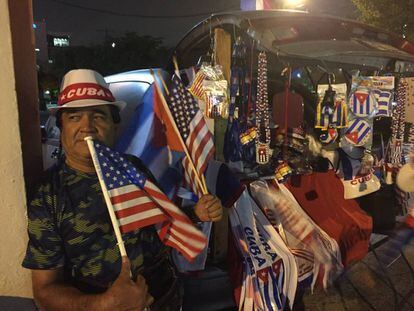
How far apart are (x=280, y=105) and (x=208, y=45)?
3.46 ft

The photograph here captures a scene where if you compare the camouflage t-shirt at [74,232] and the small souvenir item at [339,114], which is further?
the small souvenir item at [339,114]

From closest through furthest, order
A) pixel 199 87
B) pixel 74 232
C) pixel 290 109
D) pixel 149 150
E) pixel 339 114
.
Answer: pixel 74 232, pixel 149 150, pixel 199 87, pixel 290 109, pixel 339 114

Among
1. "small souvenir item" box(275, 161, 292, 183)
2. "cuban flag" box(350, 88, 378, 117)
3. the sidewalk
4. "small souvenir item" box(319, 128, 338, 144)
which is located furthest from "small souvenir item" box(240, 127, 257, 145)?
the sidewalk

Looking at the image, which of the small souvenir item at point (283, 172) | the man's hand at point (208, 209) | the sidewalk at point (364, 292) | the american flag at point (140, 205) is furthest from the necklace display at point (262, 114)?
the sidewalk at point (364, 292)

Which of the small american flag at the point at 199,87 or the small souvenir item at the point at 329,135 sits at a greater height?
the small american flag at the point at 199,87

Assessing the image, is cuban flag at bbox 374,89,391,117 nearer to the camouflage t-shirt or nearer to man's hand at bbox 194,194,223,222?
man's hand at bbox 194,194,223,222

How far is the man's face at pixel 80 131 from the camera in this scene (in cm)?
188

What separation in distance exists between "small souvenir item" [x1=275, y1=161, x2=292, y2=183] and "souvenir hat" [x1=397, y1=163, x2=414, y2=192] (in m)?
1.25

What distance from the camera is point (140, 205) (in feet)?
6.16

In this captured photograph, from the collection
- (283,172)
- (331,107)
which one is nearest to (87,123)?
(283,172)

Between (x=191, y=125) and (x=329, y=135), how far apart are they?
6.52 ft

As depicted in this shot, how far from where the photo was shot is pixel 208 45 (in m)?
3.89

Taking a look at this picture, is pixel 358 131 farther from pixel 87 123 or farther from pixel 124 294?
pixel 124 294

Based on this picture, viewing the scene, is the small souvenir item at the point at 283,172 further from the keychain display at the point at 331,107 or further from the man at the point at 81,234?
the man at the point at 81,234
